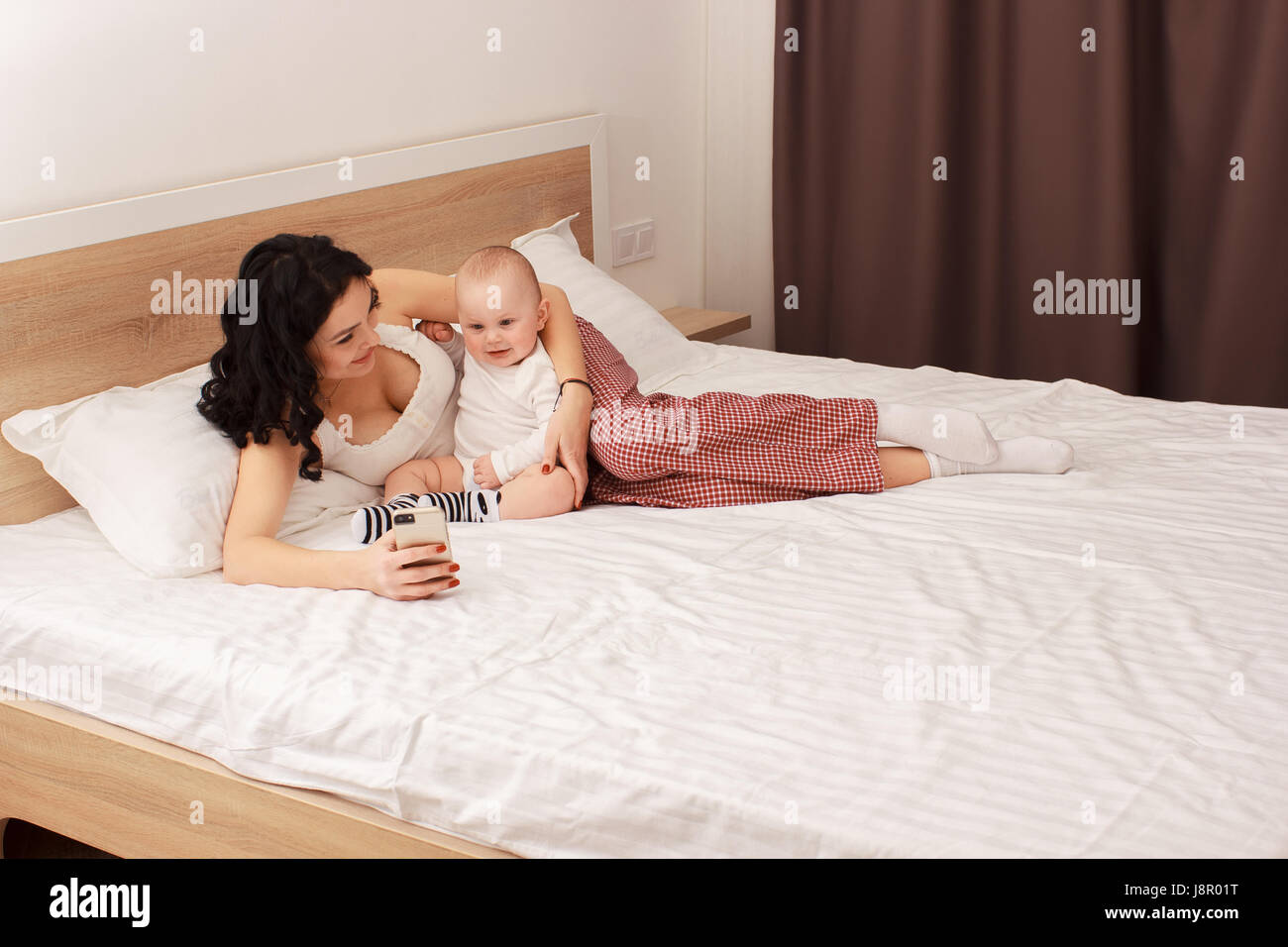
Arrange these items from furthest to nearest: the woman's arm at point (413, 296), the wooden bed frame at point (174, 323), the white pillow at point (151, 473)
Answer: the woman's arm at point (413, 296) < the white pillow at point (151, 473) < the wooden bed frame at point (174, 323)

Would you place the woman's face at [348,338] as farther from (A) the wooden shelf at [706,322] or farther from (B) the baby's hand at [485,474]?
(A) the wooden shelf at [706,322]

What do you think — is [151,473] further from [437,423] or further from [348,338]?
[437,423]

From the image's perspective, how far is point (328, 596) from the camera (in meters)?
1.59

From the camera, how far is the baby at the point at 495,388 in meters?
1.96

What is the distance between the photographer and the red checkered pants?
189cm

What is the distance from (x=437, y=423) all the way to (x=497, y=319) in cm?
21

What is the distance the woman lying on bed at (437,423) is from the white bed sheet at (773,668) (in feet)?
0.20

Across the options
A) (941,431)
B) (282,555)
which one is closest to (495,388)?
(282,555)

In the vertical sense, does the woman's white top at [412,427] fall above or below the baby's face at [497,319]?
below

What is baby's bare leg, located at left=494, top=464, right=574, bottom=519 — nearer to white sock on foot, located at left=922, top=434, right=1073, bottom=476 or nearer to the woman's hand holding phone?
the woman's hand holding phone

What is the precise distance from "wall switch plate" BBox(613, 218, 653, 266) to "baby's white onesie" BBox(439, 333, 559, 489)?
115cm

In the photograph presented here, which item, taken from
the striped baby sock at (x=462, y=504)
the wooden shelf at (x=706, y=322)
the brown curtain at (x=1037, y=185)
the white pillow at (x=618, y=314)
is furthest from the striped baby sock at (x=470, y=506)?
the brown curtain at (x=1037, y=185)
